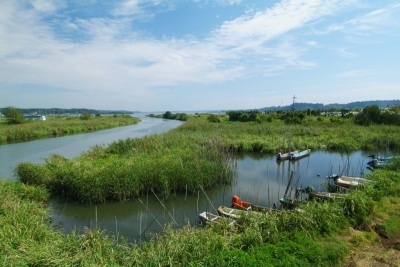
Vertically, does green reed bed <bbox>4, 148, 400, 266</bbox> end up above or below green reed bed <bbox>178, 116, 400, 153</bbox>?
below

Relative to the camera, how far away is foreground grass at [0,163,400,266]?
21.0 feet

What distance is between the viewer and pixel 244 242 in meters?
7.55

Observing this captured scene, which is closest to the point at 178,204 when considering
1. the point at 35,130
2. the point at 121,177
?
the point at 121,177

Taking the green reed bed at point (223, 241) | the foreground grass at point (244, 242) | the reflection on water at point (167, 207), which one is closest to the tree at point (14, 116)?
the reflection on water at point (167, 207)

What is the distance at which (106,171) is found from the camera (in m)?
14.8

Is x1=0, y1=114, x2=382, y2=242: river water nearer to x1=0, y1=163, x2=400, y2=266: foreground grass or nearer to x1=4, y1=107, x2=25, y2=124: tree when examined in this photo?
x1=0, y1=163, x2=400, y2=266: foreground grass

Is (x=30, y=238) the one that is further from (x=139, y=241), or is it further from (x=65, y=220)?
(x=65, y=220)

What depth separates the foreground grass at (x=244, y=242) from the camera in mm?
6402

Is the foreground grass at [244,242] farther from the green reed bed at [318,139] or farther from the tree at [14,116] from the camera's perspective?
the tree at [14,116]

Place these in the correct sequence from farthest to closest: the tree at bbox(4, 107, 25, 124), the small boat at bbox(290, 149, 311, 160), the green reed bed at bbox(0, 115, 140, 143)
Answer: the tree at bbox(4, 107, 25, 124) < the green reed bed at bbox(0, 115, 140, 143) < the small boat at bbox(290, 149, 311, 160)

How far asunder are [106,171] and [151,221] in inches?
160

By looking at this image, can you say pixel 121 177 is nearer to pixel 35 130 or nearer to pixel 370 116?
Answer: pixel 35 130

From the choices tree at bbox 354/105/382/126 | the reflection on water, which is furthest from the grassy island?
tree at bbox 354/105/382/126

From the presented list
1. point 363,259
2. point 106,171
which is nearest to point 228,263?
point 363,259
